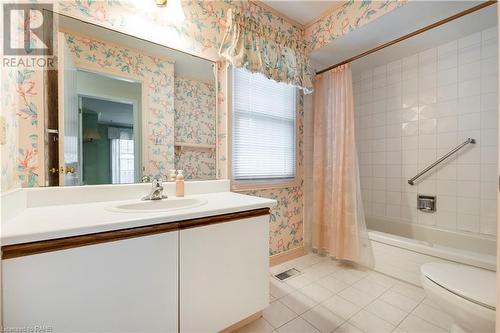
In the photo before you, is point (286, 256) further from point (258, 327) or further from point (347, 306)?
point (258, 327)

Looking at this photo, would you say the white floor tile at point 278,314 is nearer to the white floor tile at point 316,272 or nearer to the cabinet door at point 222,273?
the cabinet door at point 222,273

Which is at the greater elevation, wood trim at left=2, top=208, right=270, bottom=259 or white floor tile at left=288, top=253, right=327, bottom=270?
wood trim at left=2, top=208, right=270, bottom=259

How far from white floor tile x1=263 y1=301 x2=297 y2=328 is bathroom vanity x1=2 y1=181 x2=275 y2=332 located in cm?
18

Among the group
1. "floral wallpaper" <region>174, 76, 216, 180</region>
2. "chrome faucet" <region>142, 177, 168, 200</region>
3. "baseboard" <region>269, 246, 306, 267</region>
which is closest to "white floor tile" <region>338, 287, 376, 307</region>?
"baseboard" <region>269, 246, 306, 267</region>

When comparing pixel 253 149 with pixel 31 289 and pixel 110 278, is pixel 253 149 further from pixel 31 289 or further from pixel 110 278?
pixel 31 289

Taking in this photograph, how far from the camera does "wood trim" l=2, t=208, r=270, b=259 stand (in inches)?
26.0

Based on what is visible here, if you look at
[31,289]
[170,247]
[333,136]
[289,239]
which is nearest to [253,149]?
[333,136]

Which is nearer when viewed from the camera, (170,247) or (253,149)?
(170,247)

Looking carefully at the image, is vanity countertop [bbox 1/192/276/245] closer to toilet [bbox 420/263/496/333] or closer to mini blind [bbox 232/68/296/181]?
mini blind [bbox 232/68/296/181]

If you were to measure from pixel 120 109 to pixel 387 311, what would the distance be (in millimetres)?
2130

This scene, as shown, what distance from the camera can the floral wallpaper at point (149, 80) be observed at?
121 cm

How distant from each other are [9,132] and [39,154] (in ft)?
0.66

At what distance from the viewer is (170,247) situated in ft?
3.01

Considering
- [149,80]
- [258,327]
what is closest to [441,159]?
[258,327]
